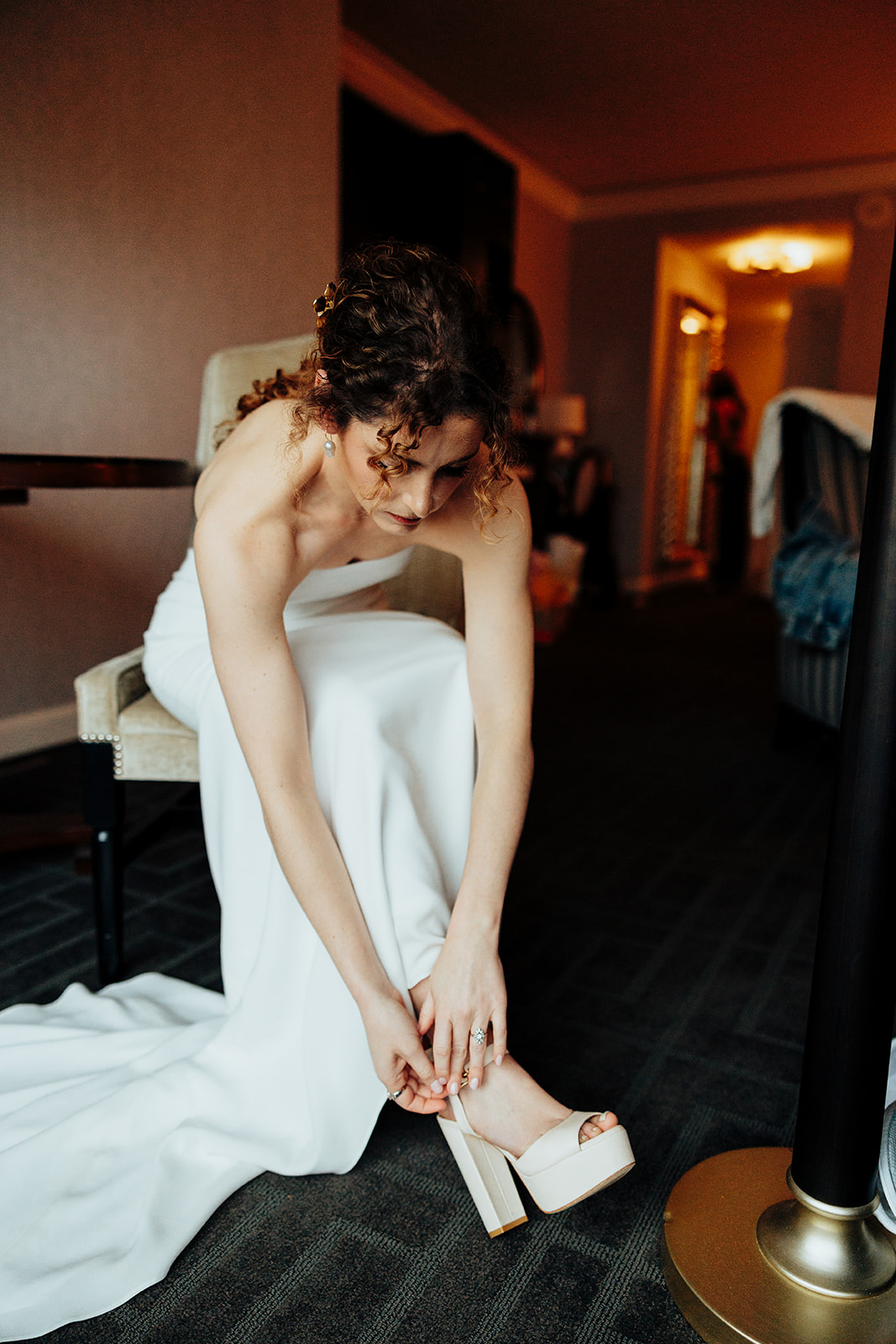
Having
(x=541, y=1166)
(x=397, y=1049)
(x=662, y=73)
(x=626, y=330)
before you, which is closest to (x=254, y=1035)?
(x=397, y=1049)

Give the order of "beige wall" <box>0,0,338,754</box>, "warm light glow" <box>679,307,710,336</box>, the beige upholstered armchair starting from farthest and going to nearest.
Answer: "warm light glow" <box>679,307,710,336</box> < "beige wall" <box>0,0,338,754</box> < the beige upholstered armchair

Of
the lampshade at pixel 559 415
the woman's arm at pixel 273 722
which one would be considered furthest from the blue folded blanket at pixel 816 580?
the lampshade at pixel 559 415

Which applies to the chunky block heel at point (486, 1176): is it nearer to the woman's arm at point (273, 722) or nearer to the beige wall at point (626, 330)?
the woman's arm at point (273, 722)

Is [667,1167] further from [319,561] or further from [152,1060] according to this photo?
[319,561]

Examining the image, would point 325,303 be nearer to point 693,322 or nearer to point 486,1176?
point 486,1176

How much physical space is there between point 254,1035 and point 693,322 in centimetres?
751

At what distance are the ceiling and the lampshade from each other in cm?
156

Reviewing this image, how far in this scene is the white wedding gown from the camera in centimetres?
A: 100

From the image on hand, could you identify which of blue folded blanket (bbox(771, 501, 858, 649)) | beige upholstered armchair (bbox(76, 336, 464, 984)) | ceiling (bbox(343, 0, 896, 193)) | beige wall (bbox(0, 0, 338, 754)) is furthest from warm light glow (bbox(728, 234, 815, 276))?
beige upholstered armchair (bbox(76, 336, 464, 984))

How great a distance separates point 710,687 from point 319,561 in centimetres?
313

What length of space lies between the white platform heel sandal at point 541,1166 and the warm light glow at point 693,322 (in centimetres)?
715

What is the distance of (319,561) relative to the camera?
125 cm

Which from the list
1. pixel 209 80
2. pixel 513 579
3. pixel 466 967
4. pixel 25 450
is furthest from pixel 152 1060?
pixel 209 80

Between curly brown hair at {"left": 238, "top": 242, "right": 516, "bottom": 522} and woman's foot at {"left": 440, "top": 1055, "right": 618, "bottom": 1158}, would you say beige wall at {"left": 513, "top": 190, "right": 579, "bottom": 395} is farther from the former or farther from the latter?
woman's foot at {"left": 440, "top": 1055, "right": 618, "bottom": 1158}
